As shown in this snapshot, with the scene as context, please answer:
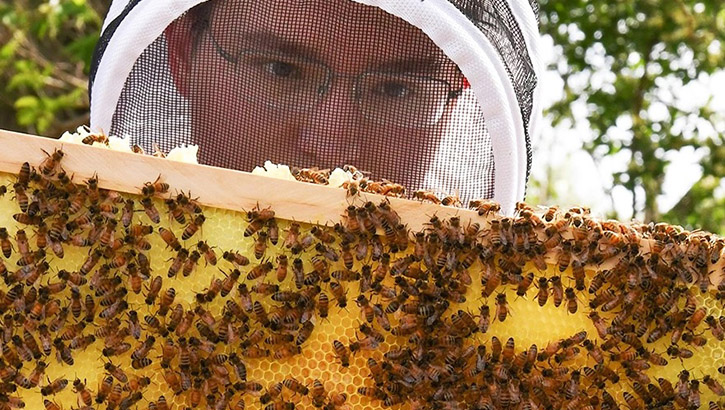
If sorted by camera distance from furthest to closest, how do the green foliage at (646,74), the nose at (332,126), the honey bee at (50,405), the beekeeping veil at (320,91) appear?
the green foliage at (646,74), the nose at (332,126), the beekeeping veil at (320,91), the honey bee at (50,405)

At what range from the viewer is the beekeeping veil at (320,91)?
3.11m

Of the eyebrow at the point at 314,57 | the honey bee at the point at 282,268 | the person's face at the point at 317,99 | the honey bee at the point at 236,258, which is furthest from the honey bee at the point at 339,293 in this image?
the eyebrow at the point at 314,57

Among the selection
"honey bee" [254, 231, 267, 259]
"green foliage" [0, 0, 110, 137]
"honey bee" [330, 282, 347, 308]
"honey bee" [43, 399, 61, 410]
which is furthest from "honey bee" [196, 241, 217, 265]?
"green foliage" [0, 0, 110, 137]

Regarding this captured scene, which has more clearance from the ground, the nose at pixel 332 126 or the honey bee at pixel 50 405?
the nose at pixel 332 126

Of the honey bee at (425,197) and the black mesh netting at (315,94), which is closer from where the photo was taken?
the honey bee at (425,197)

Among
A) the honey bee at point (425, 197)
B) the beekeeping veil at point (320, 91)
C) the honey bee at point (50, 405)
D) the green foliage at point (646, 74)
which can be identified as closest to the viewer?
the honey bee at point (50, 405)

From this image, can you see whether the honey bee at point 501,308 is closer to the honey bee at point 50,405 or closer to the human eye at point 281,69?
the honey bee at point 50,405

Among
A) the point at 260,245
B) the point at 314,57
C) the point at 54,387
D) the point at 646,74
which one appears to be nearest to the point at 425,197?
the point at 260,245

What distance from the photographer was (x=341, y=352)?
229cm

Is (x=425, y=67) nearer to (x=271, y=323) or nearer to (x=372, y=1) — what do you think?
(x=372, y=1)

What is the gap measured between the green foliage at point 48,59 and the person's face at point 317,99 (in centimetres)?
549

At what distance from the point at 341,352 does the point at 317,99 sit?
121 cm

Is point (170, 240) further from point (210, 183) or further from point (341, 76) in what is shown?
point (341, 76)

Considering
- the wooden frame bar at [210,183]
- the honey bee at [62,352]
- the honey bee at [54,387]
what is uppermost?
the wooden frame bar at [210,183]
